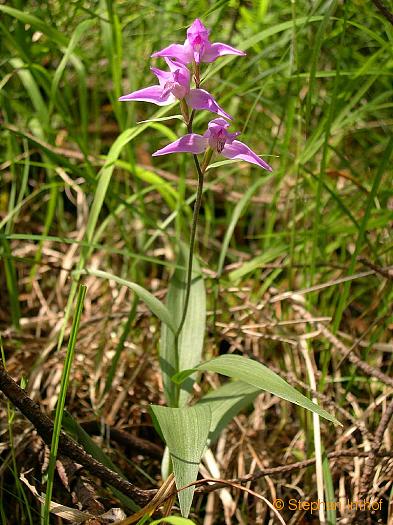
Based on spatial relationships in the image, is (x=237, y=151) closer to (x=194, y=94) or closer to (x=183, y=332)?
(x=194, y=94)

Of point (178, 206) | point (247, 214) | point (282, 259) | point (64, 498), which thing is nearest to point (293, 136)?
point (247, 214)

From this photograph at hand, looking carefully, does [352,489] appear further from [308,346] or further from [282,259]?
[282,259]

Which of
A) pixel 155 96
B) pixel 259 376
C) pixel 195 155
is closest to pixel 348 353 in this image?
pixel 259 376

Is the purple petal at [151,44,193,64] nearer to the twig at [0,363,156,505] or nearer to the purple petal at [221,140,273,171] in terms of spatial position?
Result: the purple petal at [221,140,273,171]

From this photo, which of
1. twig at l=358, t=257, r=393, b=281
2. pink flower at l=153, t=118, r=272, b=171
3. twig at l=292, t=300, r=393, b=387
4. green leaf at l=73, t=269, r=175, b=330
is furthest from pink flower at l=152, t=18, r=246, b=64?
twig at l=292, t=300, r=393, b=387

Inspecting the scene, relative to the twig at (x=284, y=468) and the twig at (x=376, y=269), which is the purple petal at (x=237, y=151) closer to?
the twig at (x=376, y=269)
